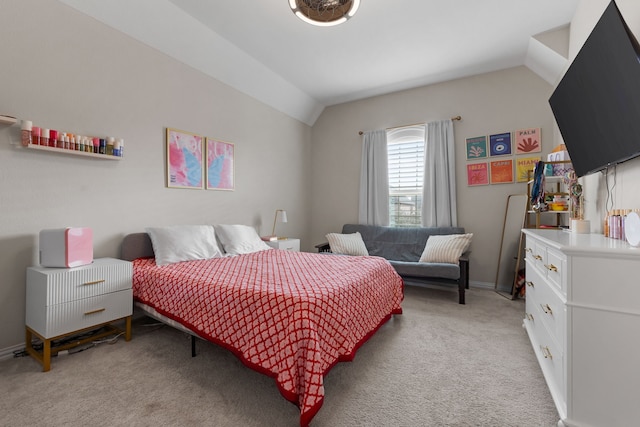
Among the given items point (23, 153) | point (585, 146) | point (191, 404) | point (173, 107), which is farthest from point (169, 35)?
point (585, 146)

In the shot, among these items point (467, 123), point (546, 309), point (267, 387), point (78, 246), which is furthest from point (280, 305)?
point (467, 123)

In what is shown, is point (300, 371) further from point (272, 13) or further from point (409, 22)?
point (409, 22)

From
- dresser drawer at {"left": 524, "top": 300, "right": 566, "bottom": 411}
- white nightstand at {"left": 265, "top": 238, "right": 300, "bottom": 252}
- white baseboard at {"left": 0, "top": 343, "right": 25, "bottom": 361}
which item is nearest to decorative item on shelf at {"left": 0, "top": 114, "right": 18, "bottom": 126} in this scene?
white baseboard at {"left": 0, "top": 343, "right": 25, "bottom": 361}

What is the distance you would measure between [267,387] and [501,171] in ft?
12.7

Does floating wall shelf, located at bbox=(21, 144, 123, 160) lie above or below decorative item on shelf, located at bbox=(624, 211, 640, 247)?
above

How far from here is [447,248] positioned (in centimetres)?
366

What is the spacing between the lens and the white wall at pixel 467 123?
3.74 m

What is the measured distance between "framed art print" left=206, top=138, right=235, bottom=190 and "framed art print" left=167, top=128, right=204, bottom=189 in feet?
0.39

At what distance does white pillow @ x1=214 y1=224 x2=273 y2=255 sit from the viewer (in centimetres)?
323

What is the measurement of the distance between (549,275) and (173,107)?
3.66 m

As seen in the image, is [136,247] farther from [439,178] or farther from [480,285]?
[480,285]

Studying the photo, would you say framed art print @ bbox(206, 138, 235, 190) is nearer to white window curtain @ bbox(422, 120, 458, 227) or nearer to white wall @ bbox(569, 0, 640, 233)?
white window curtain @ bbox(422, 120, 458, 227)

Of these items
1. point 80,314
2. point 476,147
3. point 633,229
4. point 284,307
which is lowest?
point 80,314

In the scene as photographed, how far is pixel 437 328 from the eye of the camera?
2617mm
